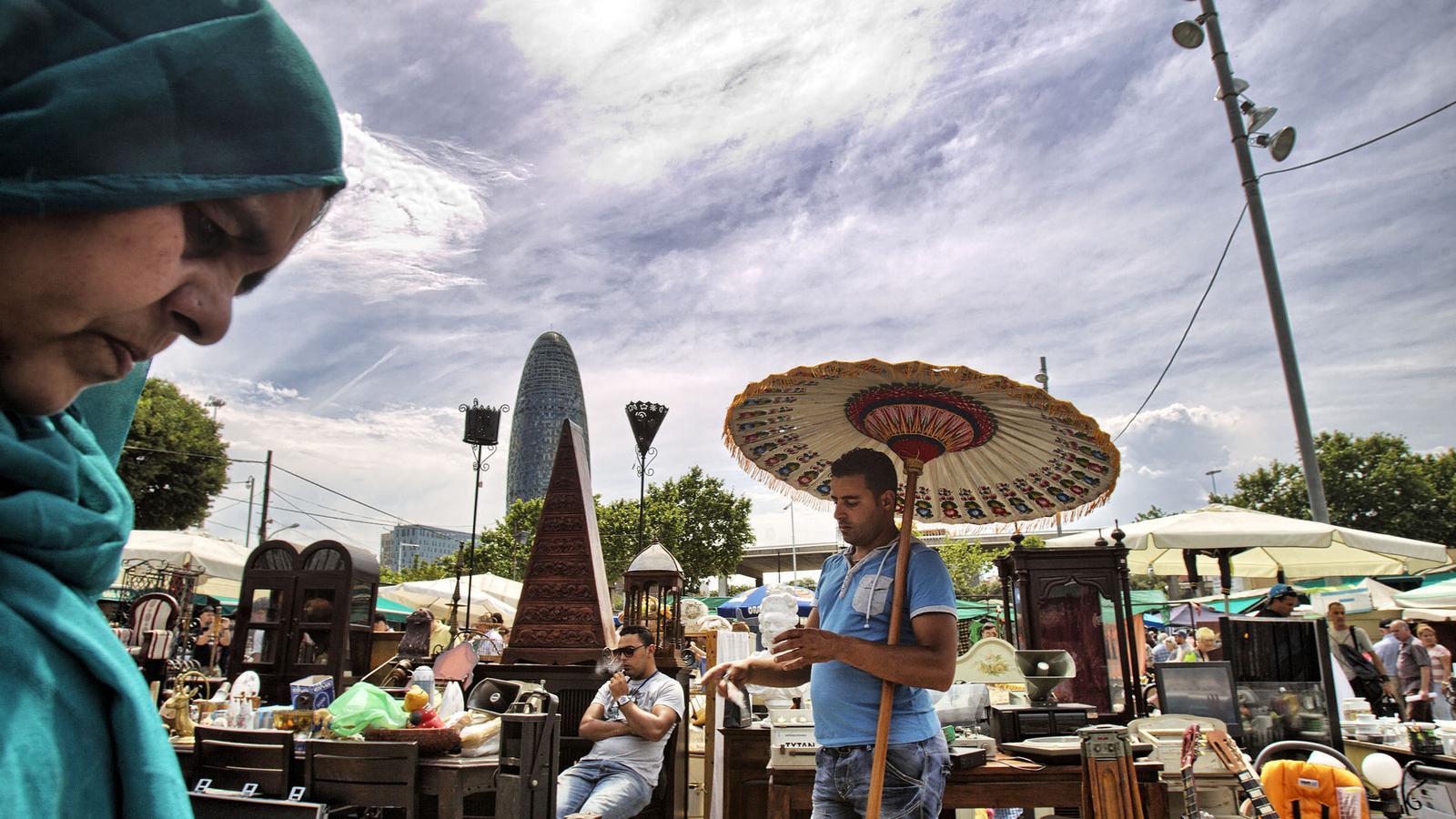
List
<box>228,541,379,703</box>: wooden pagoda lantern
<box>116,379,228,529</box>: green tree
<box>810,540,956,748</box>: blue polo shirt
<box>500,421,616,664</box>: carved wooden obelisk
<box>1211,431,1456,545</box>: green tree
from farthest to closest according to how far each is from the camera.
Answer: <box>1211,431,1456,545</box>: green tree → <box>116,379,228,529</box>: green tree → <box>500,421,616,664</box>: carved wooden obelisk → <box>228,541,379,703</box>: wooden pagoda lantern → <box>810,540,956,748</box>: blue polo shirt

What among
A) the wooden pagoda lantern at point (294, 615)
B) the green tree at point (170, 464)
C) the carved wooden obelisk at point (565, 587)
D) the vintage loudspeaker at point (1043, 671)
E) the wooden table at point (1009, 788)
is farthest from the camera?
the green tree at point (170, 464)

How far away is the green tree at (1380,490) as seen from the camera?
28734 millimetres

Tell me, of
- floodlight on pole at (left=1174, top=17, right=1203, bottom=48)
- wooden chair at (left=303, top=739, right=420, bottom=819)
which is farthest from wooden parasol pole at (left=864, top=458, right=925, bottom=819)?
floodlight on pole at (left=1174, top=17, right=1203, bottom=48)

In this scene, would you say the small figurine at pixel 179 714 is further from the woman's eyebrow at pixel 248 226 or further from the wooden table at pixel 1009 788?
the woman's eyebrow at pixel 248 226

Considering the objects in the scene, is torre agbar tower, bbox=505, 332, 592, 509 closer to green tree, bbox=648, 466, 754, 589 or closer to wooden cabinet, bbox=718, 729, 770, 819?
green tree, bbox=648, 466, 754, 589

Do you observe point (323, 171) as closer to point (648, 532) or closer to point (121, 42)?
point (121, 42)

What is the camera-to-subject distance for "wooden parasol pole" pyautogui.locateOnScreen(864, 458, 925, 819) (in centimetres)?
276

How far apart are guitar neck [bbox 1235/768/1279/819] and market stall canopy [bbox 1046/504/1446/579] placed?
3512 millimetres

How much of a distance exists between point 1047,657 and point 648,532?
93.8 feet

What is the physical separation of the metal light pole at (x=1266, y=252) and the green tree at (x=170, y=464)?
84.4 feet

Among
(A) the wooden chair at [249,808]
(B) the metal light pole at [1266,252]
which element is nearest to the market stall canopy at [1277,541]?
(B) the metal light pole at [1266,252]

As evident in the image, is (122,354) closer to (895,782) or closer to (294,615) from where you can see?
(895,782)

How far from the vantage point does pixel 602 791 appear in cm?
562

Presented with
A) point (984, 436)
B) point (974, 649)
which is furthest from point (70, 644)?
point (974, 649)
